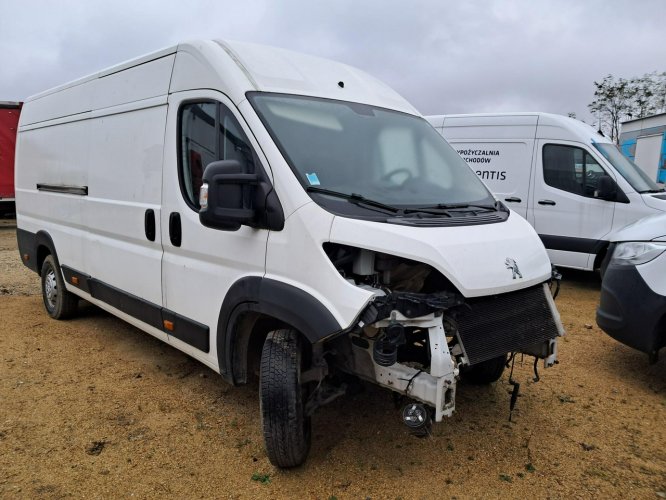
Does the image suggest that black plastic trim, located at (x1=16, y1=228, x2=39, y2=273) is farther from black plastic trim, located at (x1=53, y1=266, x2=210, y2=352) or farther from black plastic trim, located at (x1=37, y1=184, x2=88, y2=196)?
black plastic trim, located at (x1=53, y1=266, x2=210, y2=352)

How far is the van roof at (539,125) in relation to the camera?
7711 millimetres

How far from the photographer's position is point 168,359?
479cm

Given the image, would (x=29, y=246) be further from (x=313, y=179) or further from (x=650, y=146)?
(x=650, y=146)

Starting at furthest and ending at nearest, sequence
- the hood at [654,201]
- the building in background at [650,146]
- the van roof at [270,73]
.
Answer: the building in background at [650,146], the hood at [654,201], the van roof at [270,73]

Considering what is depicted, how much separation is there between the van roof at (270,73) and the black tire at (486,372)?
2014 mm

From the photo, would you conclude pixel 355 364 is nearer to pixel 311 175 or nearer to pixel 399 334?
pixel 399 334

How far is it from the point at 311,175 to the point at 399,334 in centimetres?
101

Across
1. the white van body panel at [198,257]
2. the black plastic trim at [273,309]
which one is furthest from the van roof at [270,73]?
the black plastic trim at [273,309]

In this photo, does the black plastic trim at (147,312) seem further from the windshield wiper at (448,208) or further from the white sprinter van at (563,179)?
the white sprinter van at (563,179)

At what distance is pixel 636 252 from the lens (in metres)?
4.21

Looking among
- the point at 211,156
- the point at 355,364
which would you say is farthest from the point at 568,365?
the point at 211,156

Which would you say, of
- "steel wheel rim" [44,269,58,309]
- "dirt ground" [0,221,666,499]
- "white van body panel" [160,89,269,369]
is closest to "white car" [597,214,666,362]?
"dirt ground" [0,221,666,499]

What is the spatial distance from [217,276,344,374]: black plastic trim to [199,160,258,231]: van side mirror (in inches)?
15.4

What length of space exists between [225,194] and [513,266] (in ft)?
5.23
